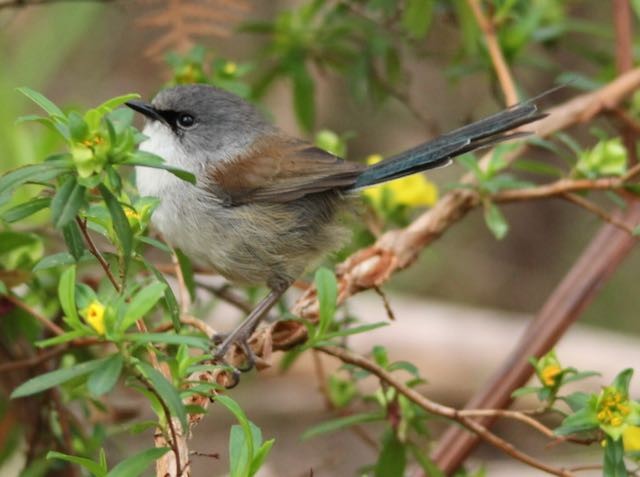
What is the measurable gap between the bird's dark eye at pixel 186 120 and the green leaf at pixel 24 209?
59.0 inches

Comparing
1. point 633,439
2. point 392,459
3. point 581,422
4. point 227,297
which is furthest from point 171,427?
point 227,297

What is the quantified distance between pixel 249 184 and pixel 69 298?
1.49 m

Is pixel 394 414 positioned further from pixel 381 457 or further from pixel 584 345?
pixel 584 345

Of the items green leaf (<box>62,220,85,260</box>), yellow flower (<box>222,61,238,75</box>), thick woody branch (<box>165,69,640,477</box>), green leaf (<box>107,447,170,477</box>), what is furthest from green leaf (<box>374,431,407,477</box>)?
yellow flower (<box>222,61,238,75</box>)

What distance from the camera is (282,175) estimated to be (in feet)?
11.3

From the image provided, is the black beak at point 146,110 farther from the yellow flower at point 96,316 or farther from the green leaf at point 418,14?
the yellow flower at point 96,316

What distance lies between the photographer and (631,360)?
521 cm

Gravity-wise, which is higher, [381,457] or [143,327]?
[143,327]

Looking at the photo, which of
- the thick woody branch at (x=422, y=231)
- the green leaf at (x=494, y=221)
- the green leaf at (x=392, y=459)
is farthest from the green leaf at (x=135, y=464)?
the green leaf at (x=494, y=221)

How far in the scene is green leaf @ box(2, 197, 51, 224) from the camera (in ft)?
6.84

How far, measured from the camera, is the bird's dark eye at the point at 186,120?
3.56 meters

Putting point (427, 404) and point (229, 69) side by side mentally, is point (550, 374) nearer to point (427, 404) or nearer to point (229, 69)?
point (427, 404)

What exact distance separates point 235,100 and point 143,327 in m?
1.49

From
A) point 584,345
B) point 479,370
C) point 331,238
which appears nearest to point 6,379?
point 331,238
